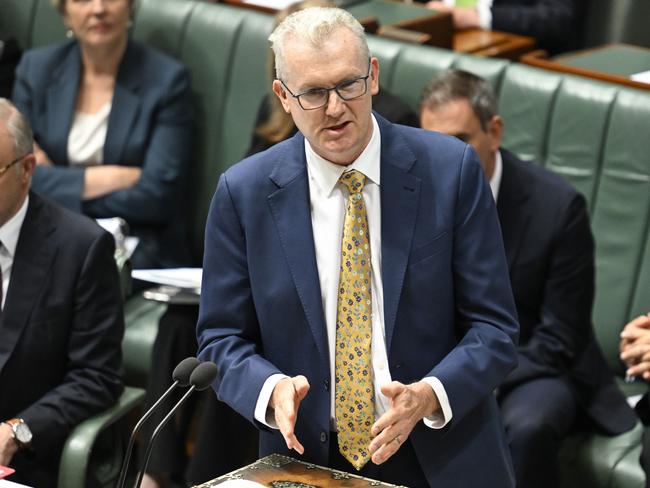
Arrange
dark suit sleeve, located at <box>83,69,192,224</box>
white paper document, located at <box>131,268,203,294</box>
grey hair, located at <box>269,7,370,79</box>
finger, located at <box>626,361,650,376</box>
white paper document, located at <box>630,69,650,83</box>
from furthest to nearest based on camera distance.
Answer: dark suit sleeve, located at <box>83,69,192,224</box> → white paper document, located at <box>630,69,650,83</box> → white paper document, located at <box>131,268,203,294</box> → finger, located at <box>626,361,650,376</box> → grey hair, located at <box>269,7,370,79</box>

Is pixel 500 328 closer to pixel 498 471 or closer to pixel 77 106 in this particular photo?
pixel 498 471

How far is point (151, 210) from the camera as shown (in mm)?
4578

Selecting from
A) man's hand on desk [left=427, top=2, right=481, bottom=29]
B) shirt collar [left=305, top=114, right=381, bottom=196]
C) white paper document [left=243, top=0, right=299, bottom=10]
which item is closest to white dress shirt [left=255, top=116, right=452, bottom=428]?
shirt collar [left=305, top=114, right=381, bottom=196]

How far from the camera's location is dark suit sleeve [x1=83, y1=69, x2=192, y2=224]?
4555 mm

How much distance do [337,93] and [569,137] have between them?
1.93 m

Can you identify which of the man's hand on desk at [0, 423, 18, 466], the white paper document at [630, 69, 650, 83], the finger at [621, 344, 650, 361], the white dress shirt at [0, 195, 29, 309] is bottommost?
the man's hand on desk at [0, 423, 18, 466]

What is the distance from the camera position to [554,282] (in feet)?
11.9

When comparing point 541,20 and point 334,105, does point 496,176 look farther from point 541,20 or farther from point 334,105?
point 541,20

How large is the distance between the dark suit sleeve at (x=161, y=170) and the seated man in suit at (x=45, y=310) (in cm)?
120

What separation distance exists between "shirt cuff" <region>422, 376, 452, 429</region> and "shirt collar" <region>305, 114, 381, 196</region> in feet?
1.31

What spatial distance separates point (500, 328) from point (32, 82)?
2.73 metres

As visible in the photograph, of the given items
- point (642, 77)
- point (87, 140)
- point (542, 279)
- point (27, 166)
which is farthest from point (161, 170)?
point (642, 77)

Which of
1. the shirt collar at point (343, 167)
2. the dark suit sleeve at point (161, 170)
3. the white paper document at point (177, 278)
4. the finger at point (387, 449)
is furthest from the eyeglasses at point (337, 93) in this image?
the dark suit sleeve at point (161, 170)

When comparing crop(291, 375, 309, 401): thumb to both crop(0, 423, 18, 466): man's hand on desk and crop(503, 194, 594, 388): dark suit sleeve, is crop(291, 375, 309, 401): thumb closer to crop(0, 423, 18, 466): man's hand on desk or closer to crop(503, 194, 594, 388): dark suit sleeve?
crop(0, 423, 18, 466): man's hand on desk
